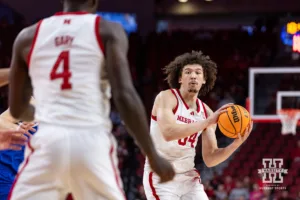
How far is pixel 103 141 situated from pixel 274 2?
1545 cm

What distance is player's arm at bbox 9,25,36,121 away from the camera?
266 cm

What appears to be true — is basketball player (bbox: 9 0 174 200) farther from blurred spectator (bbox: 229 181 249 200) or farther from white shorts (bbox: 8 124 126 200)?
blurred spectator (bbox: 229 181 249 200)

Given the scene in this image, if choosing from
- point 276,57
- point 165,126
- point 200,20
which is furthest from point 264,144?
point 165,126

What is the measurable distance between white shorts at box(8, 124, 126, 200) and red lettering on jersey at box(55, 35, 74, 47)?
0.37 metres

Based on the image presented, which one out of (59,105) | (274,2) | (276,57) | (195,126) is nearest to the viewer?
(59,105)

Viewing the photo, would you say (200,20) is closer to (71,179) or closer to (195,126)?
Result: (195,126)

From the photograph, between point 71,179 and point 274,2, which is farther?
point 274,2

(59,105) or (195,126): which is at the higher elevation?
(59,105)

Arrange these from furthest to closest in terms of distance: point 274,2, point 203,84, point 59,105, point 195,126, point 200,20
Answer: point 200,20, point 274,2, point 203,84, point 195,126, point 59,105

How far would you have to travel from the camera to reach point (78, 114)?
251cm

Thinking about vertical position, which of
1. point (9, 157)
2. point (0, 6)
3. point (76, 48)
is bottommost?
point (9, 157)

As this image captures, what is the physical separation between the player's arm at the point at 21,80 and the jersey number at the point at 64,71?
0.66 ft

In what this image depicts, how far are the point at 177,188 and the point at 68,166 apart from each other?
247 cm

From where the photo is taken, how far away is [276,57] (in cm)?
1608
